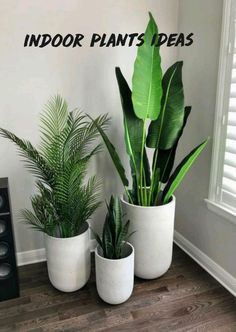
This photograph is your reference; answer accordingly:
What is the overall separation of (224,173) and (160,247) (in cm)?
67

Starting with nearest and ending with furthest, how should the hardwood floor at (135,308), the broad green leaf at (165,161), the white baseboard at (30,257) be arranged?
the hardwood floor at (135,308) → the broad green leaf at (165,161) → the white baseboard at (30,257)

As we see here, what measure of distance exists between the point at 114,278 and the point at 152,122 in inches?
40.3

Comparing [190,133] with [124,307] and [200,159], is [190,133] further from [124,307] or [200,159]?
[124,307]

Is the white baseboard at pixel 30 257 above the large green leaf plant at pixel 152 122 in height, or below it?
below

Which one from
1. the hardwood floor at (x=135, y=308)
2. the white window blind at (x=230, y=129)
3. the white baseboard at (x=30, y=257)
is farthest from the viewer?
the white baseboard at (x=30, y=257)

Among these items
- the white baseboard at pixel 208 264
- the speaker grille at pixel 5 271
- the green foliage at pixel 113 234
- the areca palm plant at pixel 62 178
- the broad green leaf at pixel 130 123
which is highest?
the broad green leaf at pixel 130 123

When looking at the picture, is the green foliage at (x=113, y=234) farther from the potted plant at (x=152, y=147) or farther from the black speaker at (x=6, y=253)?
the black speaker at (x=6, y=253)

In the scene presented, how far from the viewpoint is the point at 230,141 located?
1899 millimetres

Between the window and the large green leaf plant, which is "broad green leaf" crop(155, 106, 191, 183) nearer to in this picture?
the large green leaf plant

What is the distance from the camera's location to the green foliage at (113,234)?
179 centimetres

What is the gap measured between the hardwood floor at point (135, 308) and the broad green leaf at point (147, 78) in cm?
119

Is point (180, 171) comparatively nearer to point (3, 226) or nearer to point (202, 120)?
point (202, 120)

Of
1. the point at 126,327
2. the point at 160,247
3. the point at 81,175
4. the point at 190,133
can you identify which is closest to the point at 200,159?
the point at 190,133

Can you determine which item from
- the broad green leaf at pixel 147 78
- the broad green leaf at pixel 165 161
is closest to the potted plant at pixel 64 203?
the broad green leaf at pixel 147 78
